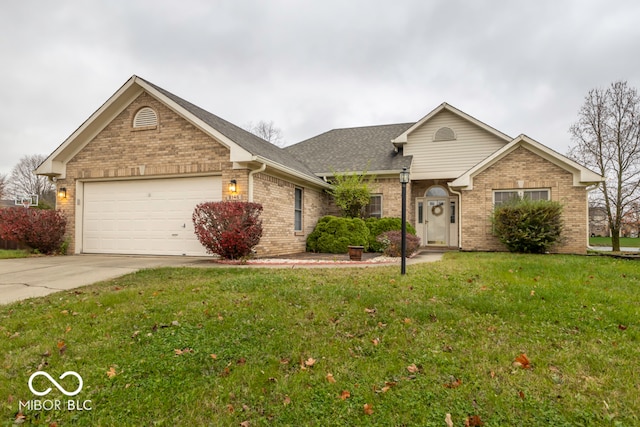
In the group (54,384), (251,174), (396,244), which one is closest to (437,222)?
(396,244)

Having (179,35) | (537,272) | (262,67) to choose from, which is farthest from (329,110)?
(537,272)

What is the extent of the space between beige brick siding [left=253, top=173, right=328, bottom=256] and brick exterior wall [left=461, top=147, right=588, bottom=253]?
605 cm

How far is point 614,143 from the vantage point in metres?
16.2

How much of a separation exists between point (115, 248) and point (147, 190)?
7.42 feet

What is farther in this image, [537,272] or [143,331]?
[537,272]

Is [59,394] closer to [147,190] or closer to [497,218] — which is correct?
[147,190]

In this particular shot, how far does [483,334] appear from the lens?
3773 mm

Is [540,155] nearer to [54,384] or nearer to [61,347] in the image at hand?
[61,347]

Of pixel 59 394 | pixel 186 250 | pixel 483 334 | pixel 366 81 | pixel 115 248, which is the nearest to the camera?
pixel 59 394

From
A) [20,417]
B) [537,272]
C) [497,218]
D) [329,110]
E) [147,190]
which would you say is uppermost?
[329,110]

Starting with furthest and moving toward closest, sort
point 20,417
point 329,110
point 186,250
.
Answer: point 329,110, point 186,250, point 20,417

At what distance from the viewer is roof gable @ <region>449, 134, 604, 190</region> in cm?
1147

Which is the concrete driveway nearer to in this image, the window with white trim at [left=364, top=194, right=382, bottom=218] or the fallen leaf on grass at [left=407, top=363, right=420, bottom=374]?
the fallen leaf on grass at [left=407, top=363, right=420, bottom=374]

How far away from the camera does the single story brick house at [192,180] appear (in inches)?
406
